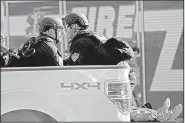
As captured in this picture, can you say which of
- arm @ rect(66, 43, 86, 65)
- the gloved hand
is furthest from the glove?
the gloved hand

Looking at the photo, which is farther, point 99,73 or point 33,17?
point 33,17

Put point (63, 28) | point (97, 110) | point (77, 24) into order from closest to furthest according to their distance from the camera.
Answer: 1. point (97, 110)
2. point (63, 28)
3. point (77, 24)

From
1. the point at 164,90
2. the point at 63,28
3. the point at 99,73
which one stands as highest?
the point at 63,28

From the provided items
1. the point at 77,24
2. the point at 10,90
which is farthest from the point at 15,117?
the point at 77,24

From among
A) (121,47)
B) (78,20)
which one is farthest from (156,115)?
(78,20)

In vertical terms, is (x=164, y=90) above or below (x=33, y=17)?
below

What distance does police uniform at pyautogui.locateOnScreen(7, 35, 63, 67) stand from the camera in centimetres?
604

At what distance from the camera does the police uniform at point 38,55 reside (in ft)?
19.8

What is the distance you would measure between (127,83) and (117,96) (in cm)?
17

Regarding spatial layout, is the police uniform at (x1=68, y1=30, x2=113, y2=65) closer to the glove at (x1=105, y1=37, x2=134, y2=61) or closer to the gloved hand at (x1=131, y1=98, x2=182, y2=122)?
the glove at (x1=105, y1=37, x2=134, y2=61)

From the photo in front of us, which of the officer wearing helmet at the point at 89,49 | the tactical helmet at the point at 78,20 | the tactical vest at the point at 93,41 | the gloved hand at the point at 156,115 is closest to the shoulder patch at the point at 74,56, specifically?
the officer wearing helmet at the point at 89,49

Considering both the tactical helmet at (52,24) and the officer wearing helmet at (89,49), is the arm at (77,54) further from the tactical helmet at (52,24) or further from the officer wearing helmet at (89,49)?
the tactical helmet at (52,24)

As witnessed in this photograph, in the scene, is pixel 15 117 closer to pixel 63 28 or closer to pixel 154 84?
pixel 63 28

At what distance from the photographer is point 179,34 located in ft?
41.1
